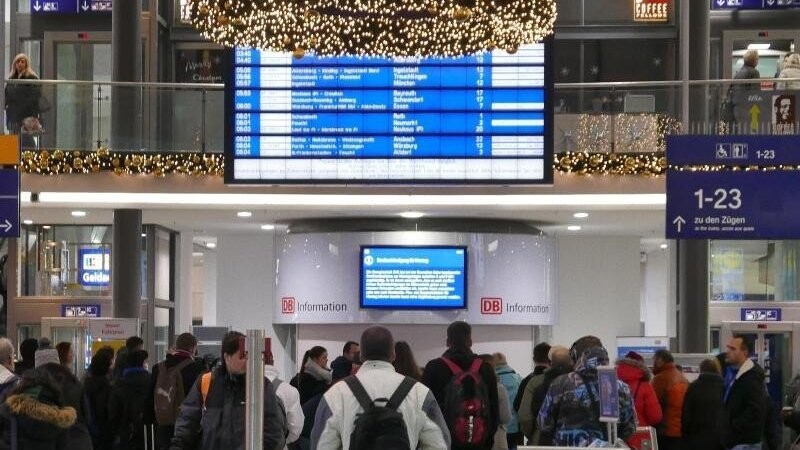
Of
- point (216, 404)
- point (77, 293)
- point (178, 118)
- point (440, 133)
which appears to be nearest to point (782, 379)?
point (440, 133)

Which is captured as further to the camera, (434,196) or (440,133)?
(434,196)

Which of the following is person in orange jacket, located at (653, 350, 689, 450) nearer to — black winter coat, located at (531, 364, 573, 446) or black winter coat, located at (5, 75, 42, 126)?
black winter coat, located at (531, 364, 573, 446)

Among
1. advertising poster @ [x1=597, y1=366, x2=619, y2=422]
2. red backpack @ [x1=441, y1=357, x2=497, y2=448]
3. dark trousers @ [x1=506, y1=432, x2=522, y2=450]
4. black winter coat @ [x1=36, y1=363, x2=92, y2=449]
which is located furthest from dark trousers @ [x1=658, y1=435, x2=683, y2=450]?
black winter coat @ [x1=36, y1=363, x2=92, y2=449]

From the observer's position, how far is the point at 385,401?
732cm

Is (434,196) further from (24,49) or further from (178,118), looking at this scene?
(24,49)

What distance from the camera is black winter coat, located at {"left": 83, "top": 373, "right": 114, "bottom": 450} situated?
1346cm

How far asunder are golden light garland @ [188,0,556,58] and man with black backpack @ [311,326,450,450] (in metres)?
6.85

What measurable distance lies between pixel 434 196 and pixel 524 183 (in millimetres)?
3296

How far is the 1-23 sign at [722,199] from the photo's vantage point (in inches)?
620

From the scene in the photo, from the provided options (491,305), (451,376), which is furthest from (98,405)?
(491,305)

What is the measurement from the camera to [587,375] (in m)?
9.10

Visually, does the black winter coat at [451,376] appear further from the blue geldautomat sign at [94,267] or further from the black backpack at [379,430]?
the blue geldautomat sign at [94,267]

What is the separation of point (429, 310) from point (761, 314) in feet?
18.8

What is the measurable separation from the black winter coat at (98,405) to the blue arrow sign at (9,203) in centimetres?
229
